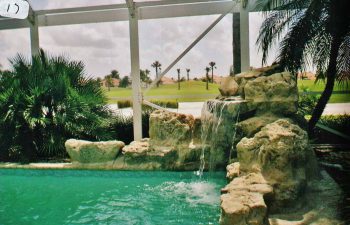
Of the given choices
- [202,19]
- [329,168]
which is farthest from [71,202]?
[202,19]

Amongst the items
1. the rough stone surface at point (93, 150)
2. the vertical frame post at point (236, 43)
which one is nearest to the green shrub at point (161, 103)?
the vertical frame post at point (236, 43)

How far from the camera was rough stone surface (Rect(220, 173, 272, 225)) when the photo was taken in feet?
13.9

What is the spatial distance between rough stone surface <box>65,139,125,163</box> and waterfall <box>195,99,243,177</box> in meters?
2.04

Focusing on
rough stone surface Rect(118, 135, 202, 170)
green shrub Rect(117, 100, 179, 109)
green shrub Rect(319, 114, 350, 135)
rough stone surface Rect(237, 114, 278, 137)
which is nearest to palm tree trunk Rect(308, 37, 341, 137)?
green shrub Rect(319, 114, 350, 135)

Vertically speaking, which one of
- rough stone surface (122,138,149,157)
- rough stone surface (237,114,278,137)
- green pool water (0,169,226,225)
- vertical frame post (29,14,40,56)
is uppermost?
vertical frame post (29,14,40,56)

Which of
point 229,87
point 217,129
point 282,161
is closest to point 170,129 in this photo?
point 217,129

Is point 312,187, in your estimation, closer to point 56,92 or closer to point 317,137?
point 317,137

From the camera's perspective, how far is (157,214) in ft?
19.5

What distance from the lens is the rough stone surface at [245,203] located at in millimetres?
4227

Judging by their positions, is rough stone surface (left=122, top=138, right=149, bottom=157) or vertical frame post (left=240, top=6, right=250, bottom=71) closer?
rough stone surface (left=122, top=138, right=149, bottom=157)

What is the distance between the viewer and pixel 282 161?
5.12 metres

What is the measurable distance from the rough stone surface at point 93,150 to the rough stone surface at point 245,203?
15.2ft

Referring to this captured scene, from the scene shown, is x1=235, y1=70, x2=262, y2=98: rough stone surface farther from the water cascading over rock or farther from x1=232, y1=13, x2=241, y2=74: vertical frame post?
x1=232, y1=13, x2=241, y2=74: vertical frame post

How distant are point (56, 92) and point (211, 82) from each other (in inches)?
289
